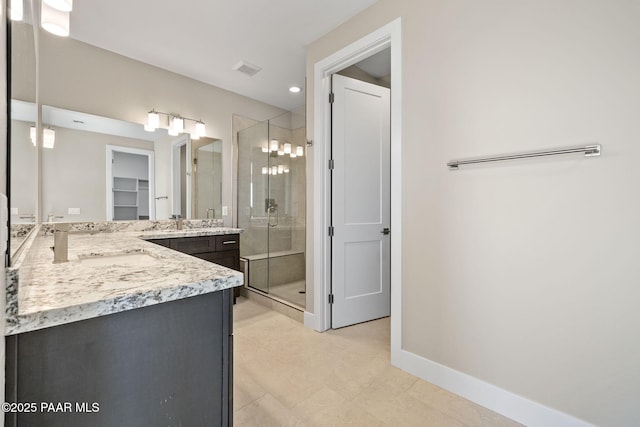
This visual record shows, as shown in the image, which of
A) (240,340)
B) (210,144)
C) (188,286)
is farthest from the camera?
(210,144)

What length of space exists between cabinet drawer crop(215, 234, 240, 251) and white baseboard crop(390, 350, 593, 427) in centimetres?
201

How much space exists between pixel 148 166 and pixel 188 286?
2743 mm

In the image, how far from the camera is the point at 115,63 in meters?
2.77

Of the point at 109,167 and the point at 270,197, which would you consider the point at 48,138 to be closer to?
the point at 109,167

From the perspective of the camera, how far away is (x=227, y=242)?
10.1ft

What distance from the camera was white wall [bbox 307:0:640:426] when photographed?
3.94 ft

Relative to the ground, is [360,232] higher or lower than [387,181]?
lower

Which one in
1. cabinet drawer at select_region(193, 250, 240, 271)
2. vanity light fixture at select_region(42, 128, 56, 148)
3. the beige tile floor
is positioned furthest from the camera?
cabinet drawer at select_region(193, 250, 240, 271)

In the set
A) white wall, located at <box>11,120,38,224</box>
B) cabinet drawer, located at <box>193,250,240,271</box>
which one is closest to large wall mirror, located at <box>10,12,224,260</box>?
cabinet drawer, located at <box>193,250,240,271</box>

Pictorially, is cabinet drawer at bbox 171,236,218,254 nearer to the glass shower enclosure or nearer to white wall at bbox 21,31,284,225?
white wall at bbox 21,31,284,225

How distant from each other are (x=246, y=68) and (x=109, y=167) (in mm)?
1728

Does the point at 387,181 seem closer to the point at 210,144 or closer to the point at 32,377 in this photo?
the point at 210,144

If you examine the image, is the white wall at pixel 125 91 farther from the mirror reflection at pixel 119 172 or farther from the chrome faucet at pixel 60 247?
the chrome faucet at pixel 60 247

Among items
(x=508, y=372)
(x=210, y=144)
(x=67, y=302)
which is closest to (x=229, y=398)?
(x=67, y=302)
